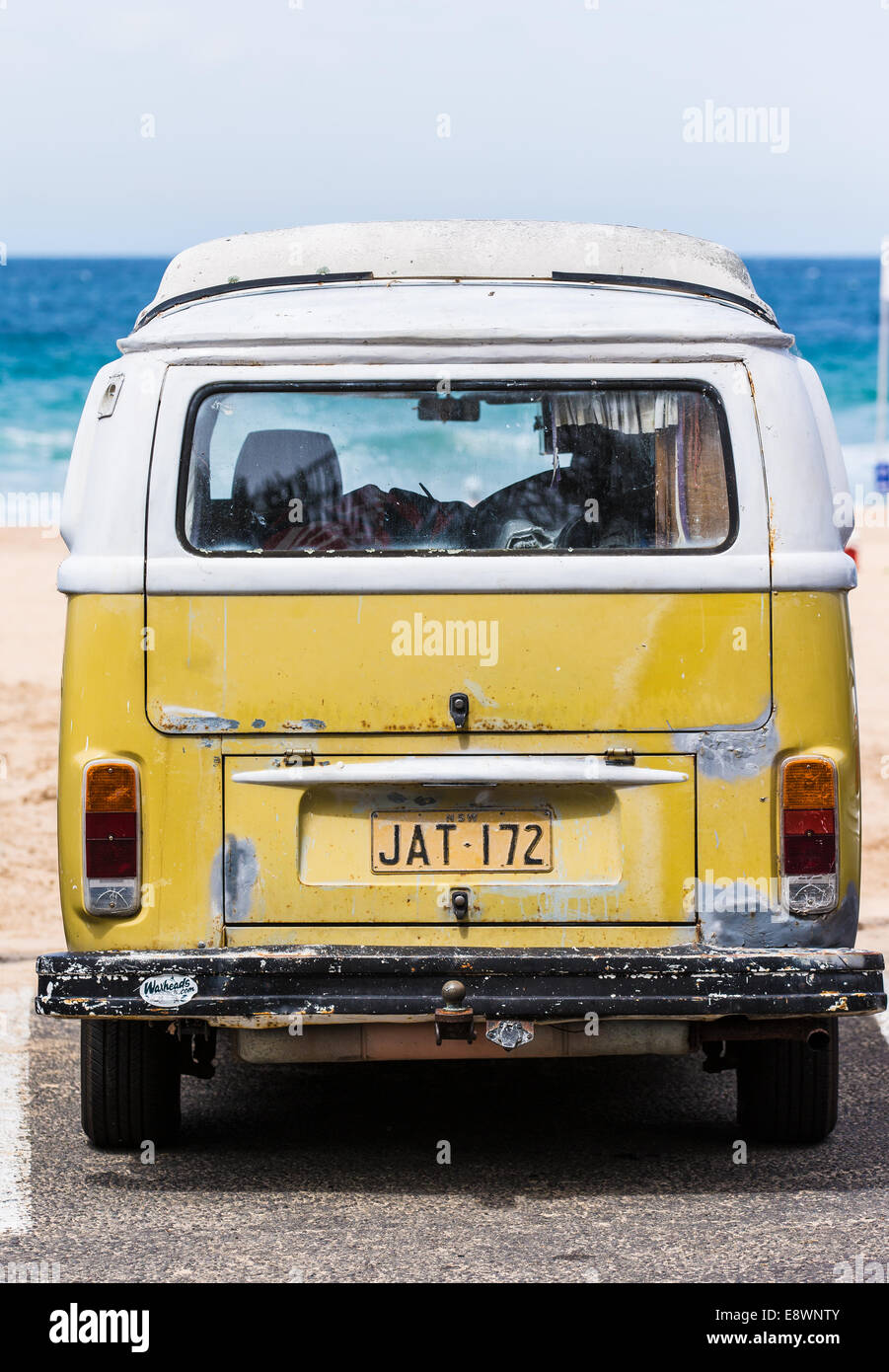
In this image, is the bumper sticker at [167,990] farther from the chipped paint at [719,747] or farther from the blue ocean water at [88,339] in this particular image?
the blue ocean water at [88,339]

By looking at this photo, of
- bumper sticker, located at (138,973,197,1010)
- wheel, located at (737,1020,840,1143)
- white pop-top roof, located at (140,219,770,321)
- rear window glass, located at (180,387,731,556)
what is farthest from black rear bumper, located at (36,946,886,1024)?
white pop-top roof, located at (140,219,770,321)

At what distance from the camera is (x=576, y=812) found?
4.76m

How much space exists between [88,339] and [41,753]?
1826 inches

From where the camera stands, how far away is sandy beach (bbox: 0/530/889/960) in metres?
8.19

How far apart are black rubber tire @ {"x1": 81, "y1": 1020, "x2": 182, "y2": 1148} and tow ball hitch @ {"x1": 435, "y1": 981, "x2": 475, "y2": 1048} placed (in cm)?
88

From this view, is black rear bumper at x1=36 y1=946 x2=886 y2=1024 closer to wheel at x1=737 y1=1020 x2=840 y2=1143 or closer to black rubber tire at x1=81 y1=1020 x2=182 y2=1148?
black rubber tire at x1=81 y1=1020 x2=182 y2=1148

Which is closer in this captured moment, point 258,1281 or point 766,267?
point 258,1281

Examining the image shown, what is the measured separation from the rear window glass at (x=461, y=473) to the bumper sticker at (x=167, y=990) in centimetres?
111

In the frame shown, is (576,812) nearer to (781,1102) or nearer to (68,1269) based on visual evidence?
(781,1102)

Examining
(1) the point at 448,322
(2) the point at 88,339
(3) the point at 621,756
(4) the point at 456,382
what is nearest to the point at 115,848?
(3) the point at 621,756

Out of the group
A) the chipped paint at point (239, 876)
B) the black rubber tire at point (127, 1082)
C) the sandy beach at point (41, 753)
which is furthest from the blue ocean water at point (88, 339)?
the chipped paint at point (239, 876)

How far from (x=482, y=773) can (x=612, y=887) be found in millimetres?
448

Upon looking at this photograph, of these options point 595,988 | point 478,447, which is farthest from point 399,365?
point 595,988

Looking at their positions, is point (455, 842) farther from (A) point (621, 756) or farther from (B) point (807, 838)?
(B) point (807, 838)
